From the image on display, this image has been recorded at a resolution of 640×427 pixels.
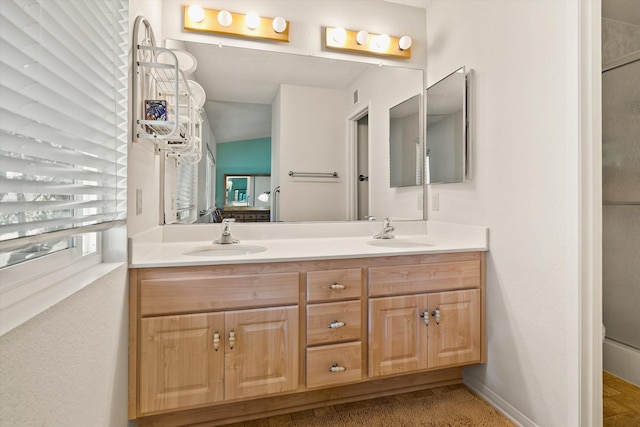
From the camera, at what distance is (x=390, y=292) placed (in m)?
1.60

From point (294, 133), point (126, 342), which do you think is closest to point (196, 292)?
point (126, 342)

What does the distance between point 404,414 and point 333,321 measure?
24.3 inches

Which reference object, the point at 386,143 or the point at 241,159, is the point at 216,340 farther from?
the point at 386,143

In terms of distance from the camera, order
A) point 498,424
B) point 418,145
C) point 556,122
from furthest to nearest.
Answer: point 418,145 < point 498,424 < point 556,122

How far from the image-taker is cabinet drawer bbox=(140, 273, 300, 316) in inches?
52.3

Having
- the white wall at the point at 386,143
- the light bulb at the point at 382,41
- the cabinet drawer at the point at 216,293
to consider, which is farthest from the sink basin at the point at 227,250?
the light bulb at the point at 382,41

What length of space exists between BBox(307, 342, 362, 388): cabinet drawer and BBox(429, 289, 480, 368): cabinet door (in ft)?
1.30

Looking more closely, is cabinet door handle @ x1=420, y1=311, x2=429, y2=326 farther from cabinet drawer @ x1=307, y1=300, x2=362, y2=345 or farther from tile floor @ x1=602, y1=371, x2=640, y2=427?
tile floor @ x1=602, y1=371, x2=640, y2=427

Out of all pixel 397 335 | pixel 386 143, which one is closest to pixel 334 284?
pixel 397 335

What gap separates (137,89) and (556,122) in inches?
66.0

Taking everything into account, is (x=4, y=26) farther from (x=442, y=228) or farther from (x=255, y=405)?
(x=442, y=228)

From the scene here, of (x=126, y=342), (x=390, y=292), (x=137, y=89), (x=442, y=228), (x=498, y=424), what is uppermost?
(x=137, y=89)

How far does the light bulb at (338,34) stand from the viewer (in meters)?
2.10

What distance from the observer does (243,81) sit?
2.02 meters
